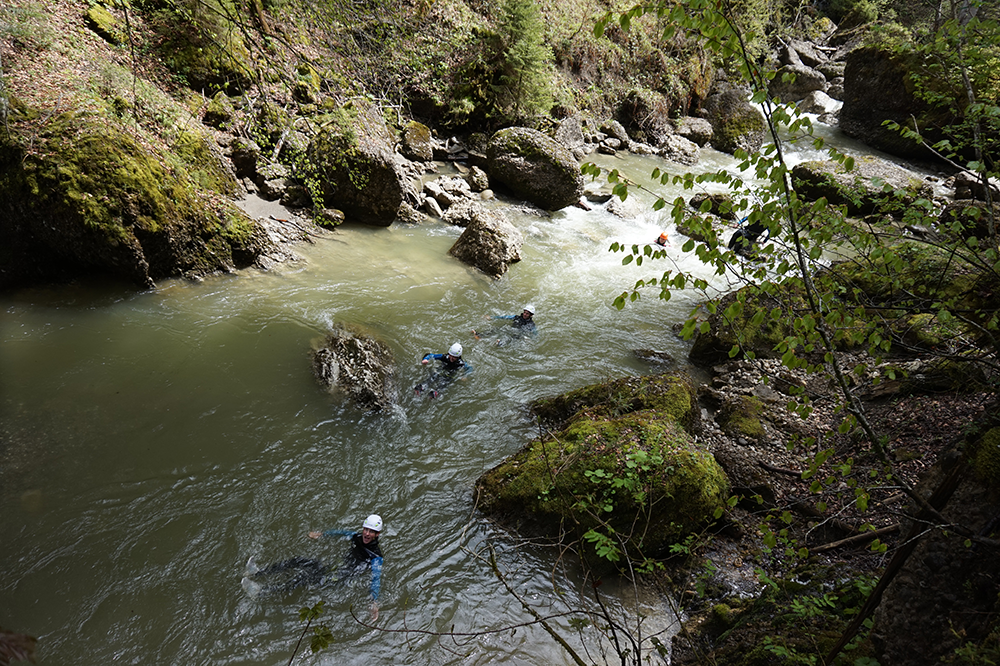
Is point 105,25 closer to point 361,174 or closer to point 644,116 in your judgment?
point 361,174

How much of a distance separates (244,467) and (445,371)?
3186 mm

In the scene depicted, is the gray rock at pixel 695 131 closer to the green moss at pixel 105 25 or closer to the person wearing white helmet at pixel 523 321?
the person wearing white helmet at pixel 523 321

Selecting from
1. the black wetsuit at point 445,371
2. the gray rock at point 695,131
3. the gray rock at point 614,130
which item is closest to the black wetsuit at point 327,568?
the black wetsuit at point 445,371

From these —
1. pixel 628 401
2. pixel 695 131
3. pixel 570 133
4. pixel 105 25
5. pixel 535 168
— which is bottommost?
pixel 628 401

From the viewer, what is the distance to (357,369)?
7047 mm

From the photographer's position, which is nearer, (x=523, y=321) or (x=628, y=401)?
(x=628, y=401)

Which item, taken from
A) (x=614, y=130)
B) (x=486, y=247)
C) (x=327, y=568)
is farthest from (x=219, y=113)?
(x=614, y=130)

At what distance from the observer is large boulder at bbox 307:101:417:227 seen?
10734 mm

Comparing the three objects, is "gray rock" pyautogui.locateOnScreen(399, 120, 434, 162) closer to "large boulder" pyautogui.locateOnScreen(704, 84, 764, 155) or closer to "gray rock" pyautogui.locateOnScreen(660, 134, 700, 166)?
"gray rock" pyautogui.locateOnScreen(660, 134, 700, 166)

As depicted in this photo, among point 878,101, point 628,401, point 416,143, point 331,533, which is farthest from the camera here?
point 878,101

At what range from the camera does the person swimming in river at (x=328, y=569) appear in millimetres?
4645

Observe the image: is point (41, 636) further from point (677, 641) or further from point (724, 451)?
point (724, 451)

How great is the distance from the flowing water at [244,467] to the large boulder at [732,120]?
1740 cm

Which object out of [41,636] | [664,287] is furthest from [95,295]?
[664,287]
